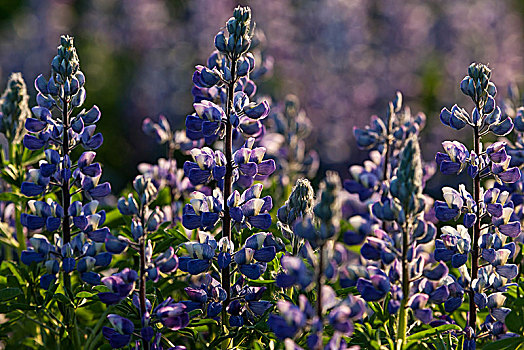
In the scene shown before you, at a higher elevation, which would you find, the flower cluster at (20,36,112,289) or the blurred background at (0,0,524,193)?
the blurred background at (0,0,524,193)

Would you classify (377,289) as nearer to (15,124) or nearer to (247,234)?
(247,234)

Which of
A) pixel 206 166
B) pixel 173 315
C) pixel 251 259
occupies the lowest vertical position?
pixel 173 315

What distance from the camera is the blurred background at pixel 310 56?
24.1ft

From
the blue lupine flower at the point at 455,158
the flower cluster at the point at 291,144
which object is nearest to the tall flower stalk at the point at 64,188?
the blue lupine flower at the point at 455,158

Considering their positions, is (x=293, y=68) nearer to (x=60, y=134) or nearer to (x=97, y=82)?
(x=97, y=82)

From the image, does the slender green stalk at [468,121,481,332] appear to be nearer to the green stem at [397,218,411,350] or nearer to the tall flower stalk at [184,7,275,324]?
the green stem at [397,218,411,350]

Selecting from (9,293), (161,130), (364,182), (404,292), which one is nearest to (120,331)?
(9,293)

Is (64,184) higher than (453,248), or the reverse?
(64,184)

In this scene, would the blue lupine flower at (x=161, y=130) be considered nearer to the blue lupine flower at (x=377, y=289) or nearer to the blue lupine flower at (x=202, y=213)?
the blue lupine flower at (x=202, y=213)

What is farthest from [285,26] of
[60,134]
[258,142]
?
[60,134]

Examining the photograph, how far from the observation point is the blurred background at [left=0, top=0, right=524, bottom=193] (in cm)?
736

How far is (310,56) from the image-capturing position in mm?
8062

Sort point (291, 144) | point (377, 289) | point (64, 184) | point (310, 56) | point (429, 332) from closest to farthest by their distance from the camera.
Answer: point (377, 289), point (429, 332), point (64, 184), point (291, 144), point (310, 56)

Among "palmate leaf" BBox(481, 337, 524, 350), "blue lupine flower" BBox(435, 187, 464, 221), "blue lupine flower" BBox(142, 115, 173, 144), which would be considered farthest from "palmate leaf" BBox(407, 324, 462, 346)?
"blue lupine flower" BBox(142, 115, 173, 144)
